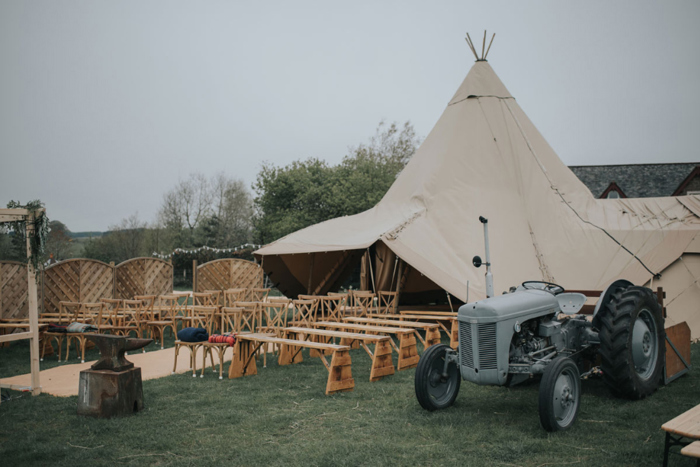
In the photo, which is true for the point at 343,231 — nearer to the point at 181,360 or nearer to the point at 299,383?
the point at 181,360

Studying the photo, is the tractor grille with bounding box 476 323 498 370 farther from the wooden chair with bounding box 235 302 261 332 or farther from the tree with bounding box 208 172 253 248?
the tree with bounding box 208 172 253 248

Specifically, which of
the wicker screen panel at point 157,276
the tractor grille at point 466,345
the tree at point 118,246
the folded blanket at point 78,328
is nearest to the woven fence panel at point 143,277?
the wicker screen panel at point 157,276

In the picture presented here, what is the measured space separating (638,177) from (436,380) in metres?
29.0

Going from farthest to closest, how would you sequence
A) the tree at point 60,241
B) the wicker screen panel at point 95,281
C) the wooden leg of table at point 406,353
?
the tree at point 60,241 < the wicker screen panel at point 95,281 < the wooden leg of table at point 406,353

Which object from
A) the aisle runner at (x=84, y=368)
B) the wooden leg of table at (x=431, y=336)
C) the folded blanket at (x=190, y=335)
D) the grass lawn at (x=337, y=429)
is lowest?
the grass lawn at (x=337, y=429)

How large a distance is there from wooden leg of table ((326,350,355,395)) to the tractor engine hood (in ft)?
5.42

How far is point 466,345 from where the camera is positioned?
4.55 metres

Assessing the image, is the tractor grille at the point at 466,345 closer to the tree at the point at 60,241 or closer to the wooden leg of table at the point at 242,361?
the wooden leg of table at the point at 242,361

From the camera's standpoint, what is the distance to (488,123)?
1139 cm

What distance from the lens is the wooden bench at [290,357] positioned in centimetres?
574

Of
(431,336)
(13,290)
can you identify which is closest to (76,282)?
(13,290)

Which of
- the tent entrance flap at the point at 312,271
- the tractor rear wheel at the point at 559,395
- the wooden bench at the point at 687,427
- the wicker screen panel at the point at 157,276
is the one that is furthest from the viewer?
the tent entrance flap at the point at 312,271

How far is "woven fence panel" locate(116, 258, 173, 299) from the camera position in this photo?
38.7 ft

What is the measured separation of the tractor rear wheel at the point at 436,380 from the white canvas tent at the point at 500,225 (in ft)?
12.6
